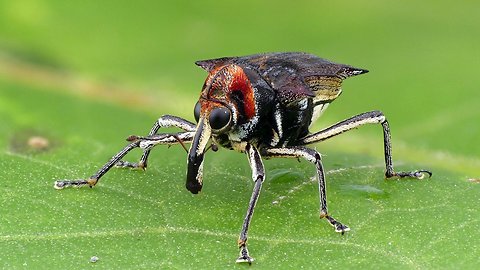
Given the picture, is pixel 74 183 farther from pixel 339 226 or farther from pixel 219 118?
pixel 339 226

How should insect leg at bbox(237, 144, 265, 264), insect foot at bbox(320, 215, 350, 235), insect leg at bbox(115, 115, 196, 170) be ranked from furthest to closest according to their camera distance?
insect leg at bbox(115, 115, 196, 170)
insect foot at bbox(320, 215, 350, 235)
insect leg at bbox(237, 144, 265, 264)

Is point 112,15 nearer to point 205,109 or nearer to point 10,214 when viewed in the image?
point 205,109

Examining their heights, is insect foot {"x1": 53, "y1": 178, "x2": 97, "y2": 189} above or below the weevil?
below

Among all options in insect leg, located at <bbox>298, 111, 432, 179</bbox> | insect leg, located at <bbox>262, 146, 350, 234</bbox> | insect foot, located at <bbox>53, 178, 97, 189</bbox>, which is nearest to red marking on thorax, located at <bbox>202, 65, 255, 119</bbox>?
insect leg, located at <bbox>262, 146, 350, 234</bbox>

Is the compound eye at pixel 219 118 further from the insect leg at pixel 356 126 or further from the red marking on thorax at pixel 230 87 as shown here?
the insect leg at pixel 356 126

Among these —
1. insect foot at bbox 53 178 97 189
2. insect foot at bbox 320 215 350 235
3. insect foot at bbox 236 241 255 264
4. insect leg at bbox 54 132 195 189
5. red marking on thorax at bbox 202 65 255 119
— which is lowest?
insect foot at bbox 236 241 255 264

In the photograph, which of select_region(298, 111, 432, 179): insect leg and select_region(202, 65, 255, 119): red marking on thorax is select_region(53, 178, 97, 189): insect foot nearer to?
Result: select_region(202, 65, 255, 119): red marking on thorax

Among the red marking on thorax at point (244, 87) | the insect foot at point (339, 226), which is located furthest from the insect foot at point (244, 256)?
the red marking on thorax at point (244, 87)
